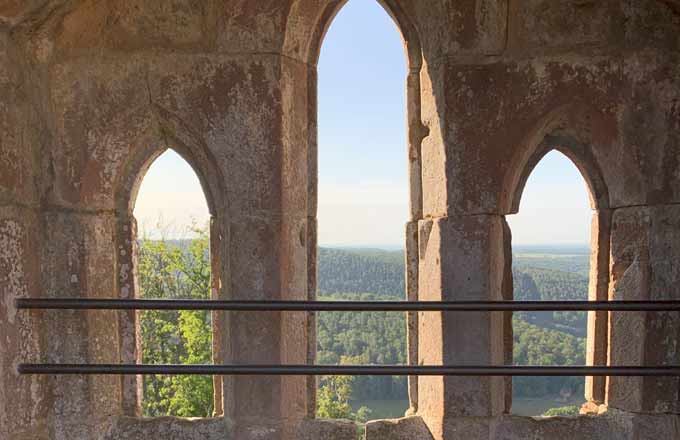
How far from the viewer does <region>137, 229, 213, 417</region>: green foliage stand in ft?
36.2

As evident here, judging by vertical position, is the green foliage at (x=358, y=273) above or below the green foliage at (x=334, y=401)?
above

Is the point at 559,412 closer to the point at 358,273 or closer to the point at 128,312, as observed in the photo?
the point at 128,312

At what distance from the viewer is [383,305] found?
236 centimetres

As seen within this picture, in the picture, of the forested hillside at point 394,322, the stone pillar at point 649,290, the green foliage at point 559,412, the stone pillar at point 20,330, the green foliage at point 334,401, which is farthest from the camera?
the green foliage at point 334,401

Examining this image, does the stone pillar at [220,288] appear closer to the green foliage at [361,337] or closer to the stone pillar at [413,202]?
the stone pillar at [413,202]

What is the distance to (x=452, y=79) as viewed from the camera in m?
2.80

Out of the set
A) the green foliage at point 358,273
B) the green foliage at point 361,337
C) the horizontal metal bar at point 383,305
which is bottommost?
the green foliage at point 361,337

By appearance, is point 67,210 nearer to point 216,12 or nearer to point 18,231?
point 18,231

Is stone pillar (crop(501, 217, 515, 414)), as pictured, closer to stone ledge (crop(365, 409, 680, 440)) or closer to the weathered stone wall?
the weathered stone wall

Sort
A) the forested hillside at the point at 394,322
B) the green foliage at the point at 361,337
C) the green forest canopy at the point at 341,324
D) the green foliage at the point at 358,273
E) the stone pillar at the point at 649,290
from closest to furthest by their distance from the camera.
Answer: the stone pillar at the point at 649,290 < the forested hillside at the point at 394,322 < the green forest canopy at the point at 341,324 < the green foliage at the point at 361,337 < the green foliage at the point at 358,273

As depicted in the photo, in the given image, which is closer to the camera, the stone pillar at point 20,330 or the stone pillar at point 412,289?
the stone pillar at point 20,330

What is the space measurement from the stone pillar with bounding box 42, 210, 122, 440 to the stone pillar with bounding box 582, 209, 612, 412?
2.52m

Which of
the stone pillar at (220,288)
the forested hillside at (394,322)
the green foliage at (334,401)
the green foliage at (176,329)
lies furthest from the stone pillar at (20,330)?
the green foliage at (334,401)

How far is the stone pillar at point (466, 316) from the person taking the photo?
2812 millimetres
